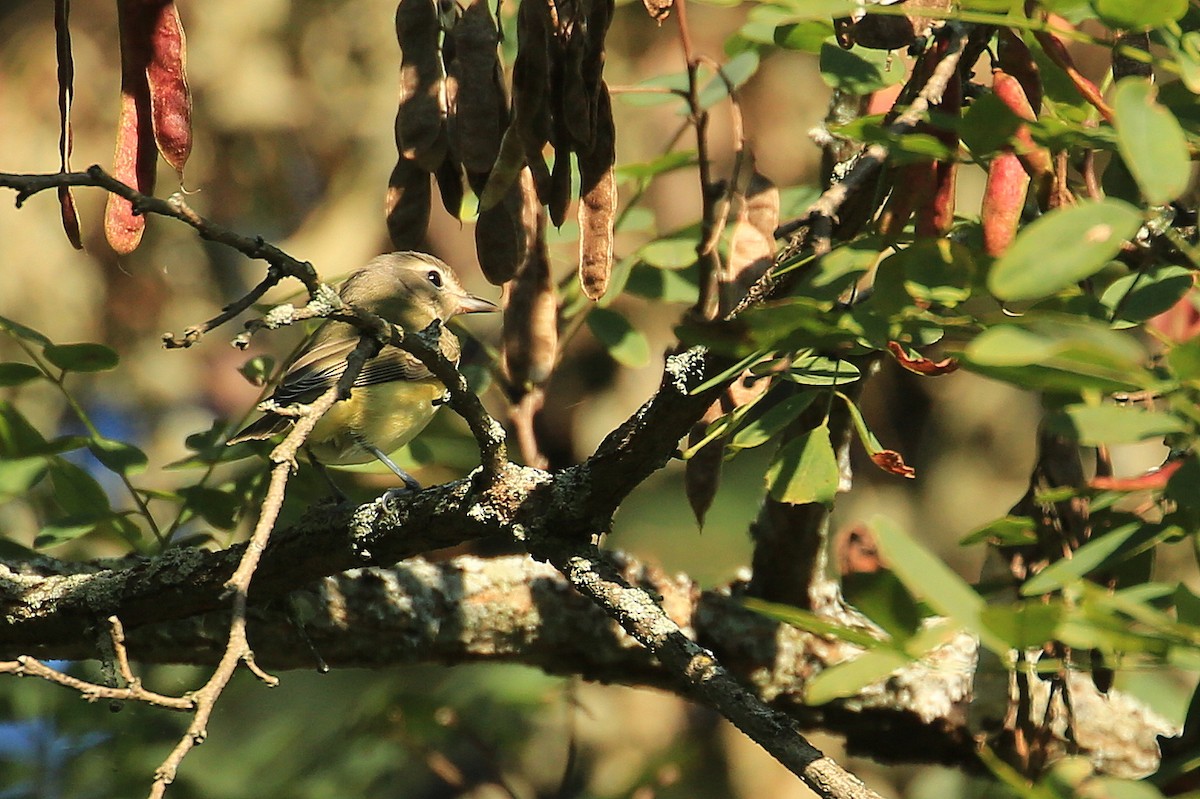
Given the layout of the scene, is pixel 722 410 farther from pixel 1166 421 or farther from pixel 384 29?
pixel 384 29

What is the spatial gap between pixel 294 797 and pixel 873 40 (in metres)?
2.55

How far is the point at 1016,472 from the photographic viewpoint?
5.34 meters

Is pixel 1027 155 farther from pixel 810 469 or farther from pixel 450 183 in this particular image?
pixel 450 183

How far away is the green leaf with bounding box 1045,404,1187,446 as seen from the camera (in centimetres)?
115

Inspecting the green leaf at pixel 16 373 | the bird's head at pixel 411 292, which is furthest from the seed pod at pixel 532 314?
the bird's head at pixel 411 292

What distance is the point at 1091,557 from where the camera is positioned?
1396mm

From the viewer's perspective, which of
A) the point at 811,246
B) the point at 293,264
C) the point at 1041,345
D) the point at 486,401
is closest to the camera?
the point at 1041,345

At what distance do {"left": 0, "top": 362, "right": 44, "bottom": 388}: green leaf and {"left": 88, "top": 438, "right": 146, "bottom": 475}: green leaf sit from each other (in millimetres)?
212

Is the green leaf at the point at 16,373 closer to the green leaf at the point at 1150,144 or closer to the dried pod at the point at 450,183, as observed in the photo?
the dried pod at the point at 450,183

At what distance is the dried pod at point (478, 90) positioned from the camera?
6.54 ft

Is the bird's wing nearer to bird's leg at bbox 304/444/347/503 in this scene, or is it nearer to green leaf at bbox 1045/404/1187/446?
bird's leg at bbox 304/444/347/503

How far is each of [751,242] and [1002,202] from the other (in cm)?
94

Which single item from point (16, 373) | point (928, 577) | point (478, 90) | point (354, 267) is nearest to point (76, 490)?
point (16, 373)

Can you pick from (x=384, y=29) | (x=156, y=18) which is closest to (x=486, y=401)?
(x=384, y=29)
